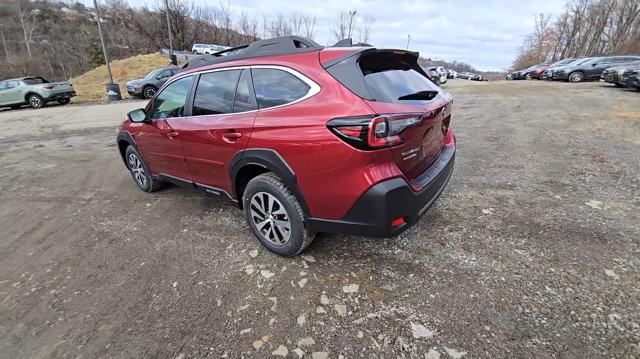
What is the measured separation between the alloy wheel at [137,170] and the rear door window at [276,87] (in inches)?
102

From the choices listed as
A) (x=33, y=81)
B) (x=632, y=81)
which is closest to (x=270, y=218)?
(x=632, y=81)

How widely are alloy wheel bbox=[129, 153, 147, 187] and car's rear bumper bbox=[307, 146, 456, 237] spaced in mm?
2986

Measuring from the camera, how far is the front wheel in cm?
1822

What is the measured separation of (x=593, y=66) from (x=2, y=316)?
24.4 meters

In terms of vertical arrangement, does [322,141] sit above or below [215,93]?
below

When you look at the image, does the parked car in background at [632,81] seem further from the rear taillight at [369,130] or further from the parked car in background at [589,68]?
the rear taillight at [369,130]

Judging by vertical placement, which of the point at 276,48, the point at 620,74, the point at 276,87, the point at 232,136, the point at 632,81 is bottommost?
the point at 232,136

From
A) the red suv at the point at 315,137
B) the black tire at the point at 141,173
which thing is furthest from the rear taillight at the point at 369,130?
the black tire at the point at 141,173

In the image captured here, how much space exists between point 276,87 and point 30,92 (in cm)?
2012

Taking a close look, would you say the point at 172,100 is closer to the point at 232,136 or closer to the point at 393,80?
the point at 232,136

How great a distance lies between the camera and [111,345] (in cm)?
200

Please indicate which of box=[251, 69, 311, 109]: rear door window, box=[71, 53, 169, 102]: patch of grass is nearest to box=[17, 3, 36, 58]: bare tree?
box=[71, 53, 169, 102]: patch of grass

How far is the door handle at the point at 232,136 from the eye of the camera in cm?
266

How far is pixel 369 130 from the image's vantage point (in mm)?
2008
